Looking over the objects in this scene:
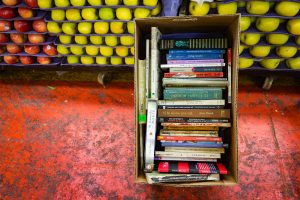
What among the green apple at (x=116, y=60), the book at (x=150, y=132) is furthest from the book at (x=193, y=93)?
the green apple at (x=116, y=60)

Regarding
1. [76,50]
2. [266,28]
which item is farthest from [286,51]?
[76,50]

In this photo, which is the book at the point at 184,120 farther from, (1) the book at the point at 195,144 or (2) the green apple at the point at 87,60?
(2) the green apple at the point at 87,60

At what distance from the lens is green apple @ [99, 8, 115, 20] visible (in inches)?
77.1

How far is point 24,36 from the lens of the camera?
7.64ft

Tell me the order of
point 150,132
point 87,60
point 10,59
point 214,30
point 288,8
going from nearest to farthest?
point 150,132 < point 214,30 < point 288,8 < point 87,60 < point 10,59

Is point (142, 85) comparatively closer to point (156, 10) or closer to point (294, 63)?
point (156, 10)

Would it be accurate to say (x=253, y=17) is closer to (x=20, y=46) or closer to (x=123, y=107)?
(x=123, y=107)

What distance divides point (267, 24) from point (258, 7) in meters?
0.15

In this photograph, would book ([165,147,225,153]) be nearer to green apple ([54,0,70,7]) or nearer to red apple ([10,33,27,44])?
green apple ([54,0,70,7])

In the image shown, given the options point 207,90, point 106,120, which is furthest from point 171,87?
point 106,120

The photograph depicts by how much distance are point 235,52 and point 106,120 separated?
1.26 metres

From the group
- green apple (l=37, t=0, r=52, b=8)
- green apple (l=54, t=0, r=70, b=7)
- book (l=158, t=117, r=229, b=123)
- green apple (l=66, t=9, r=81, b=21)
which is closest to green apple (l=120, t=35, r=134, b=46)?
green apple (l=66, t=9, r=81, b=21)

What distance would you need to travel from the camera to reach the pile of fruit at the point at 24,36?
216 centimetres

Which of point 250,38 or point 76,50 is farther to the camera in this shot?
point 76,50
